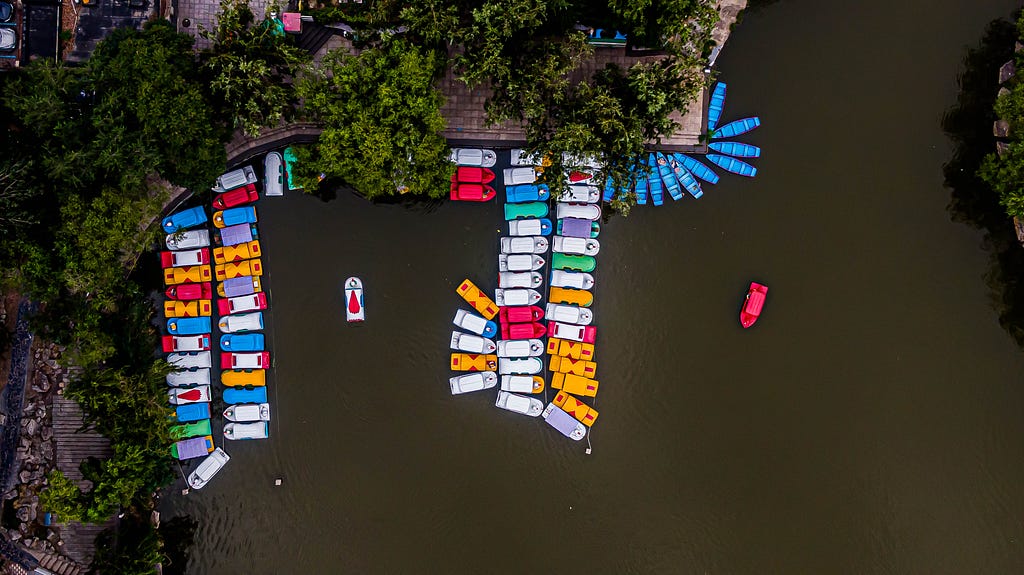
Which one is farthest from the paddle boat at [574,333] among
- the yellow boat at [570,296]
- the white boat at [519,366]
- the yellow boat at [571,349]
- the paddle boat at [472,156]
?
the paddle boat at [472,156]

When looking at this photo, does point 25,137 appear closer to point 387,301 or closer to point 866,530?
point 387,301

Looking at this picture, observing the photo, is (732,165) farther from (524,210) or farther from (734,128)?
(524,210)

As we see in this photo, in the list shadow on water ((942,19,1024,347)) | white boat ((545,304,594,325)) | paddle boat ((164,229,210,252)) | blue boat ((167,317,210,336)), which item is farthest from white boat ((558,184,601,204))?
blue boat ((167,317,210,336))

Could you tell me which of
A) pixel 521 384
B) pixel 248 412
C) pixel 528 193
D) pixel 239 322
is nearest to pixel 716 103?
pixel 528 193

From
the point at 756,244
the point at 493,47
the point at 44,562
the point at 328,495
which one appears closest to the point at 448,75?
the point at 493,47

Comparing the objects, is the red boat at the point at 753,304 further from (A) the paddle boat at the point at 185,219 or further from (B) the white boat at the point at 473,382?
(A) the paddle boat at the point at 185,219
